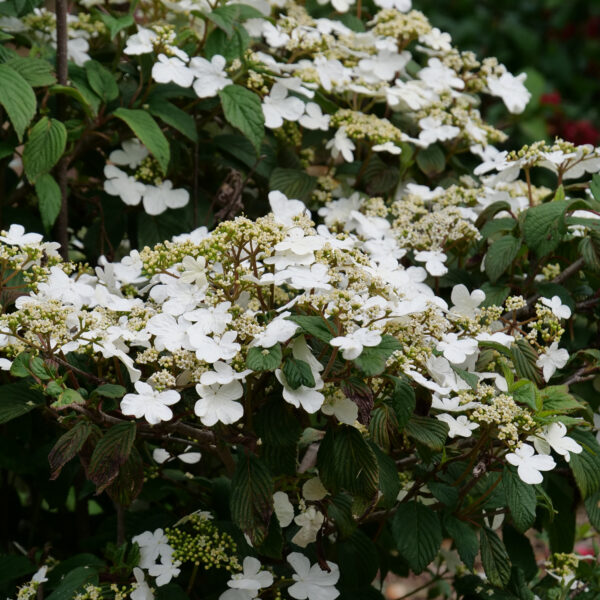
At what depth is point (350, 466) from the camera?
1355 mm

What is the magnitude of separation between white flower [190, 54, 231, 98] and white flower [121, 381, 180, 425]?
74 cm

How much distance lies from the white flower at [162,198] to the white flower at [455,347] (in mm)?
731

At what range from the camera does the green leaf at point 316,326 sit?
4.11 feet

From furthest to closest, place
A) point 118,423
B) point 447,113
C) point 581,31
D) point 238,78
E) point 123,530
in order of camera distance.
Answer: point 581,31, point 447,113, point 238,78, point 123,530, point 118,423

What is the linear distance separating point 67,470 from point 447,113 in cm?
118

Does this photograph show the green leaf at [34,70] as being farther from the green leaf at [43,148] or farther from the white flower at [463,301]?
the white flower at [463,301]

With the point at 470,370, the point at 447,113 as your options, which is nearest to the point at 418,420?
the point at 470,370

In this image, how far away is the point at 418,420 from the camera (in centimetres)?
141

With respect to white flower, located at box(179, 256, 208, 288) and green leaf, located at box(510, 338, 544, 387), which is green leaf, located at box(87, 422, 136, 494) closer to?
white flower, located at box(179, 256, 208, 288)

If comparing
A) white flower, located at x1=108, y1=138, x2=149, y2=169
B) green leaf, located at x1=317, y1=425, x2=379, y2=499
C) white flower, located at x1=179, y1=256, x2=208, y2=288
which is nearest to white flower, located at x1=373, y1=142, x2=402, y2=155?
white flower, located at x1=108, y1=138, x2=149, y2=169

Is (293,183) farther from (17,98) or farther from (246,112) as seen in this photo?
(17,98)

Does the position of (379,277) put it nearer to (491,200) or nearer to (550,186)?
(491,200)

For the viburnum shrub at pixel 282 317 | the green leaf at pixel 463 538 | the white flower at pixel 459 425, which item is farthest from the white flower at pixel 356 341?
the green leaf at pixel 463 538

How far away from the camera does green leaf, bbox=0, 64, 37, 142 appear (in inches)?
63.0
